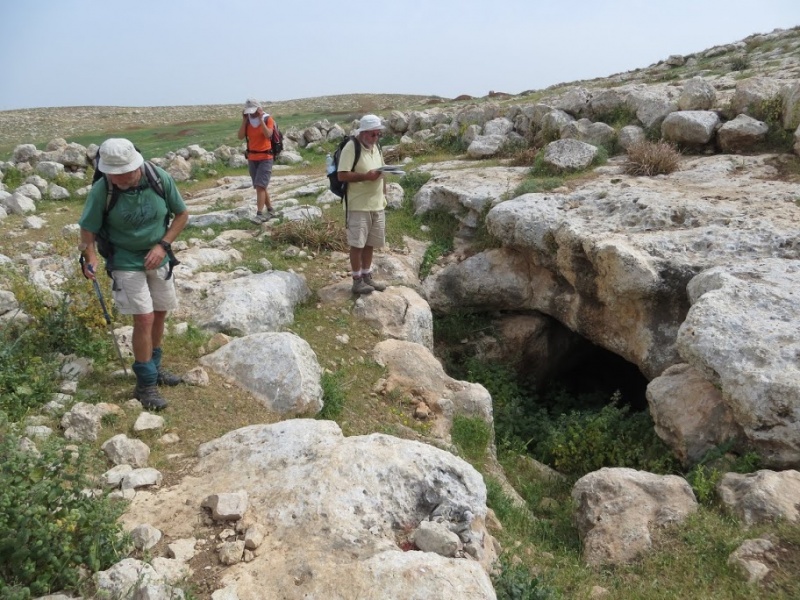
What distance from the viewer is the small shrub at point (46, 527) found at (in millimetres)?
2963

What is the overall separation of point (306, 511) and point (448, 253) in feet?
23.8

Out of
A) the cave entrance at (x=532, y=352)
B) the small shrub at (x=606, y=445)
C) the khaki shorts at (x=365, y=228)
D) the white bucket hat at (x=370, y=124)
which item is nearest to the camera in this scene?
the small shrub at (x=606, y=445)

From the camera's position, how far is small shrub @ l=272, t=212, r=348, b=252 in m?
9.55

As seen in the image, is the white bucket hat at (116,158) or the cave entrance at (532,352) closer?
the white bucket hat at (116,158)

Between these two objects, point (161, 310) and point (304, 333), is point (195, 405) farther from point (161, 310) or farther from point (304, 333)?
point (304, 333)

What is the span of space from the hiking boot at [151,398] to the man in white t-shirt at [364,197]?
3260mm

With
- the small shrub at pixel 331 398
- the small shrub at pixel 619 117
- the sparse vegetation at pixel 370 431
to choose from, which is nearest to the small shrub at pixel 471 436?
the sparse vegetation at pixel 370 431

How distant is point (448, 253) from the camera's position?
10562 millimetres

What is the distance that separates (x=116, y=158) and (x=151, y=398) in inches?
79.0

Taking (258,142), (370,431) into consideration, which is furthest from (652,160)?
(370,431)

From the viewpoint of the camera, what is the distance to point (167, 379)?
216 inches

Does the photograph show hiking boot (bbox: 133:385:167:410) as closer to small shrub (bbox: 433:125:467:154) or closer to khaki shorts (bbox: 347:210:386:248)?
khaki shorts (bbox: 347:210:386:248)

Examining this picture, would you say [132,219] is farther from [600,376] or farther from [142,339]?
[600,376]

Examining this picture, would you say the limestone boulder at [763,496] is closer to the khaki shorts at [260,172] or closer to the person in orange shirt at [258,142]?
the person in orange shirt at [258,142]
